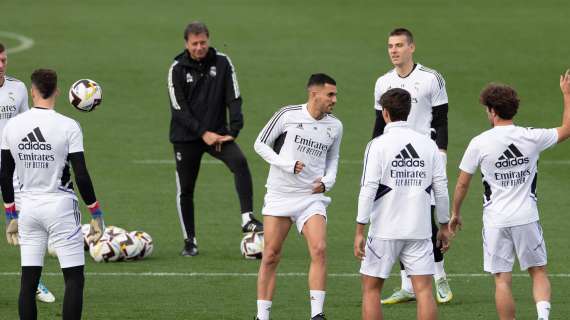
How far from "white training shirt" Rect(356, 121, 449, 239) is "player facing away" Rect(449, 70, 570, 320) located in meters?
0.53

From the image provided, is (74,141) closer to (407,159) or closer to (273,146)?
(273,146)

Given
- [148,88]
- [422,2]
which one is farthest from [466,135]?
[422,2]

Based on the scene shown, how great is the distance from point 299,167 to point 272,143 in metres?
0.51

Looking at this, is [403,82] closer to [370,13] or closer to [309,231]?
[309,231]

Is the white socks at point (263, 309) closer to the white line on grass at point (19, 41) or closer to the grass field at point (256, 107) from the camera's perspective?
the grass field at point (256, 107)

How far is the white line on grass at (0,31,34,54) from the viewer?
31138mm

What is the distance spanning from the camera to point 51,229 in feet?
34.0

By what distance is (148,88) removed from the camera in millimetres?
27797

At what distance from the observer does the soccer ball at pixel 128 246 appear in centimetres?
1438

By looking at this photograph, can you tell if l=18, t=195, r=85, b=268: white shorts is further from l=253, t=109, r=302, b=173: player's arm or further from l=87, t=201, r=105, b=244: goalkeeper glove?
l=253, t=109, r=302, b=173: player's arm

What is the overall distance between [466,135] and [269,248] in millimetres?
12549

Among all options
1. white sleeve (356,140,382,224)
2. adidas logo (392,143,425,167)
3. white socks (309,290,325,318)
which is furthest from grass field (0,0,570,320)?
adidas logo (392,143,425,167)

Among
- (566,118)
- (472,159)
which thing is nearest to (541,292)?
(472,159)

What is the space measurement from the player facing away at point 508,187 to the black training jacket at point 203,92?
4863 mm
